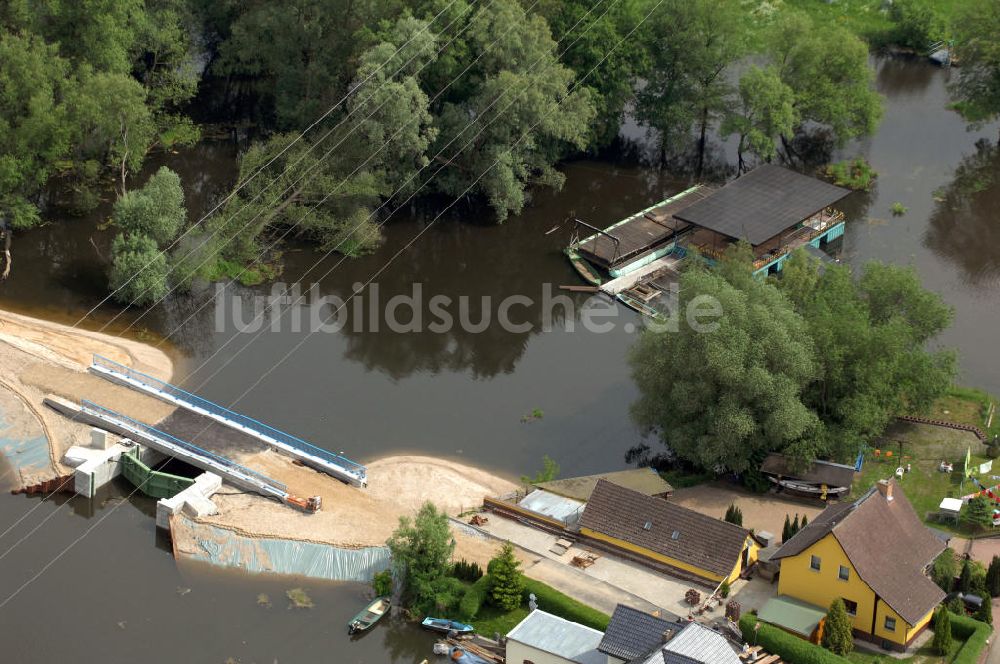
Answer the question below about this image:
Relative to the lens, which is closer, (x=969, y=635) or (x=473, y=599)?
(x=969, y=635)

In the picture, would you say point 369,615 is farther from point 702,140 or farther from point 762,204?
point 702,140

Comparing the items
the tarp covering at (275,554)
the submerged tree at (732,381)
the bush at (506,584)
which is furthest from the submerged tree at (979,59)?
the tarp covering at (275,554)

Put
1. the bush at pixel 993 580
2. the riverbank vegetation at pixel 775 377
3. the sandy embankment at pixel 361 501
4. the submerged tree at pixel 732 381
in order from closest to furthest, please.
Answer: the bush at pixel 993 580 < the sandy embankment at pixel 361 501 < the submerged tree at pixel 732 381 < the riverbank vegetation at pixel 775 377

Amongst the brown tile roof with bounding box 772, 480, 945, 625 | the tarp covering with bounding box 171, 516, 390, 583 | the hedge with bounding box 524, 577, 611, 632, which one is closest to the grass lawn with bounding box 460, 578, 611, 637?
the hedge with bounding box 524, 577, 611, 632

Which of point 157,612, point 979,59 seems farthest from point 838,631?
point 979,59

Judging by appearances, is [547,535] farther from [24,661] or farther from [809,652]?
[24,661]

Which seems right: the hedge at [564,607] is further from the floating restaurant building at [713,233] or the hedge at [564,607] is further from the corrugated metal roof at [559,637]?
the floating restaurant building at [713,233]

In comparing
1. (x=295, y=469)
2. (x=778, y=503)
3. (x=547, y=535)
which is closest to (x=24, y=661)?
(x=295, y=469)
